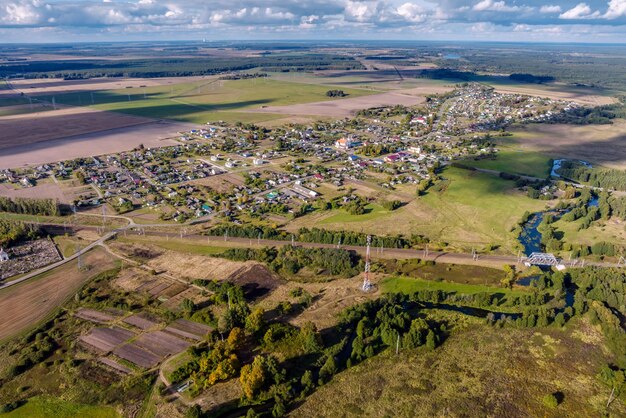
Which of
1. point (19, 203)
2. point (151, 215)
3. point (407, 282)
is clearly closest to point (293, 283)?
point (407, 282)

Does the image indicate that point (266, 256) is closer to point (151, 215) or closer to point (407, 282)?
point (407, 282)

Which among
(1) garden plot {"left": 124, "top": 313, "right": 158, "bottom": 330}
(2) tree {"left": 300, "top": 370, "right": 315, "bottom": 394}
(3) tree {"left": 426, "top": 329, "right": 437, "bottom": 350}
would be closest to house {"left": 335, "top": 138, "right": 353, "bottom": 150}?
(3) tree {"left": 426, "top": 329, "right": 437, "bottom": 350}

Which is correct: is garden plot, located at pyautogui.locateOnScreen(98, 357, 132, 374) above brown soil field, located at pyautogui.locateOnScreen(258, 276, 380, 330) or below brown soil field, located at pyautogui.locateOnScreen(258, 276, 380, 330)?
below

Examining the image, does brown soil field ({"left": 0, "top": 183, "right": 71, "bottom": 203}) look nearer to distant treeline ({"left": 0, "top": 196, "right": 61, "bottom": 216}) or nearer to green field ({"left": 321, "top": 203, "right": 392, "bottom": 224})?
distant treeline ({"left": 0, "top": 196, "right": 61, "bottom": 216})

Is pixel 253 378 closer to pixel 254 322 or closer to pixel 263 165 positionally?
pixel 254 322

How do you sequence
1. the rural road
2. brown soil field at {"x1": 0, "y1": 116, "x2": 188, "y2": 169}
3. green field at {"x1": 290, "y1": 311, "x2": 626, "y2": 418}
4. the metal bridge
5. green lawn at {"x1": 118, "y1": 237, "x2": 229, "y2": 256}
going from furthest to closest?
brown soil field at {"x1": 0, "y1": 116, "x2": 188, "y2": 169}
green lawn at {"x1": 118, "y1": 237, "x2": 229, "y2": 256}
the metal bridge
the rural road
green field at {"x1": 290, "y1": 311, "x2": 626, "y2": 418}

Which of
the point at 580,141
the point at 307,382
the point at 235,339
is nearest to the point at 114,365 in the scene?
the point at 235,339
